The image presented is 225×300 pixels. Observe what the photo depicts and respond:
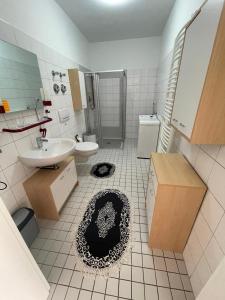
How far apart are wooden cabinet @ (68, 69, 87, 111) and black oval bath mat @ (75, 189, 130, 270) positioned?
175 cm

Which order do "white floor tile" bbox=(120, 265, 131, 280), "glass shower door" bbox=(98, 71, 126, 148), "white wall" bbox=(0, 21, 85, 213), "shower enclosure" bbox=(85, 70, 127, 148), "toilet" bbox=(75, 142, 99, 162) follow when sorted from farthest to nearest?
1. "glass shower door" bbox=(98, 71, 126, 148)
2. "shower enclosure" bbox=(85, 70, 127, 148)
3. "toilet" bbox=(75, 142, 99, 162)
4. "white wall" bbox=(0, 21, 85, 213)
5. "white floor tile" bbox=(120, 265, 131, 280)

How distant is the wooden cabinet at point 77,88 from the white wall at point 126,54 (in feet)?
4.33

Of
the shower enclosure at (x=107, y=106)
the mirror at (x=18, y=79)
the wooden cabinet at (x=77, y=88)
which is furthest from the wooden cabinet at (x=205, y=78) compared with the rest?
the shower enclosure at (x=107, y=106)

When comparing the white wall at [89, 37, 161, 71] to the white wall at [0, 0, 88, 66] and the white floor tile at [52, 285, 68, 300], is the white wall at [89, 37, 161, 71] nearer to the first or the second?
the white wall at [0, 0, 88, 66]

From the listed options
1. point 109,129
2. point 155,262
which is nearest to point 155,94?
point 109,129

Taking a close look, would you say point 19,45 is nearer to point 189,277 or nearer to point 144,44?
point 189,277

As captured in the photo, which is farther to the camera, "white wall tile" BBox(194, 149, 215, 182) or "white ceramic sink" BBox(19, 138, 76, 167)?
"white ceramic sink" BBox(19, 138, 76, 167)

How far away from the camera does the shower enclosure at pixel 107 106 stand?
10.5 feet

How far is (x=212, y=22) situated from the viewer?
0.67m

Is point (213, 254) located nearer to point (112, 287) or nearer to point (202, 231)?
point (202, 231)

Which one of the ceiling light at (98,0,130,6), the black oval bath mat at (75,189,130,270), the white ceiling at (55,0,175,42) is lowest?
the black oval bath mat at (75,189,130,270)

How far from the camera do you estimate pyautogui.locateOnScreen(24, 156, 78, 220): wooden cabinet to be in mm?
1408

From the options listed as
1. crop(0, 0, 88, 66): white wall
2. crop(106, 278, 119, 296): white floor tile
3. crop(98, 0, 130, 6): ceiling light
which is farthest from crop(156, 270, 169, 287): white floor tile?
crop(98, 0, 130, 6): ceiling light

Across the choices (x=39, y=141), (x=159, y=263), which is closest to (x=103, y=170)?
(x=39, y=141)
